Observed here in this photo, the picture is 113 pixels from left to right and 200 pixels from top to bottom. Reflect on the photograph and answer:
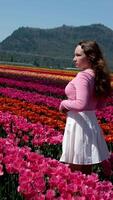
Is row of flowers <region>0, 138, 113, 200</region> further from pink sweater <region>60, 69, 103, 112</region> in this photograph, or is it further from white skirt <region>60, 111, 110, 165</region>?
pink sweater <region>60, 69, 103, 112</region>

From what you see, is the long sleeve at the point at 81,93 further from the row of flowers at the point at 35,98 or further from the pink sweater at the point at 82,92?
the row of flowers at the point at 35,98

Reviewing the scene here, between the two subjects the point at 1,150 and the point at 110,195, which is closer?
the point at 110,195

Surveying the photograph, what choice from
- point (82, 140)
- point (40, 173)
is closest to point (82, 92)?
point (82, 140)

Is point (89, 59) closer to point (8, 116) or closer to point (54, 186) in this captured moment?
point (54, 186)

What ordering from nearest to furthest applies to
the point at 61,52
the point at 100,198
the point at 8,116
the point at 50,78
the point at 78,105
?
the point at 100,198, the point at 78,105, the point at 8,116, the point at 50,78, the point at 61,52

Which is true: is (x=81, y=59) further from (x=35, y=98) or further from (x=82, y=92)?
(x=35, y=98)

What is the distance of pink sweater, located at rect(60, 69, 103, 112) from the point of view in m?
5.19

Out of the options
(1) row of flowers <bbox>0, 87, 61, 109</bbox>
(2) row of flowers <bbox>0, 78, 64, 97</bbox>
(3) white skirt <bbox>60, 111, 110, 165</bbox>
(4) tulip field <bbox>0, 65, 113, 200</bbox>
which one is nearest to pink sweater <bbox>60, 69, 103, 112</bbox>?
(3) white skirt <bbox>60, 111, 110, 165</bbox>

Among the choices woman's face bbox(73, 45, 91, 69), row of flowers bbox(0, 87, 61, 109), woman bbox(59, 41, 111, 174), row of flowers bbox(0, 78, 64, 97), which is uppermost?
woman's face bbox(73, 45, 91, 69)

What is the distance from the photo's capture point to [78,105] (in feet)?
17.1

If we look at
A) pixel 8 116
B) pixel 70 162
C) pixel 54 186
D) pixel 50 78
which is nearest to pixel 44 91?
pixel 50 78

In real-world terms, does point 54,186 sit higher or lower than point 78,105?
lower

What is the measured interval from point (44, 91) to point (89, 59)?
50.5 ft

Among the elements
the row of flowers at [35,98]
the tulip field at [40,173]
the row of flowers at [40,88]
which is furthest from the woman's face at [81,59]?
the row of flowers at [40,88]
